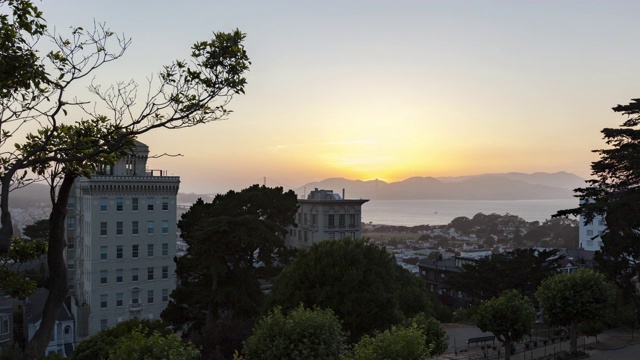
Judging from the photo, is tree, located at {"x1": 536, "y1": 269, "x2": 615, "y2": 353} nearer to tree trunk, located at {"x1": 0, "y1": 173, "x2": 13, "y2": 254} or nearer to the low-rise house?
tree trunk, located at {"x1": 0, "y1": 173, "x2": 13, "y2": 254}

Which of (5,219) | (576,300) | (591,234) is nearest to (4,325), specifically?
(5,219)

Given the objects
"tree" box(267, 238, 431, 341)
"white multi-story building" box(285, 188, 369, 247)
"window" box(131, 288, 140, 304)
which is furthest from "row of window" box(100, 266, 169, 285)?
"tree" box(267, 238, 431, 341)

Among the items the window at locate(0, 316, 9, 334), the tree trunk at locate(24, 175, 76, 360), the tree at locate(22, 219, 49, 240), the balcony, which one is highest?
the tree trunk at locate(24, 175, 76, 360)

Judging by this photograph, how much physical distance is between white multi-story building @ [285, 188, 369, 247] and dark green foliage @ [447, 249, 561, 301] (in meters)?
17.9

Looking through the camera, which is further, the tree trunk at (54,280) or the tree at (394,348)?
the tree at (394,348)

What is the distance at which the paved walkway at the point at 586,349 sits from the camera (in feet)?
108

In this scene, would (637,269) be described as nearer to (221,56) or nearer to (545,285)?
(545,285)

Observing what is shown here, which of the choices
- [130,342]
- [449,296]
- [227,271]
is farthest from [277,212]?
[449,296]

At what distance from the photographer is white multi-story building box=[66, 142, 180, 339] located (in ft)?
178

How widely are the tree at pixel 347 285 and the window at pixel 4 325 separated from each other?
28.2 metres

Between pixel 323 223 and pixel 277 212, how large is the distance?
1977 cm

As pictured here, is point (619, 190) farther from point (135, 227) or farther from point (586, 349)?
point (135, 227)

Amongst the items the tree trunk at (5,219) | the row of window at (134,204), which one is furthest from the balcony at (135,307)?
the tree trunk at (5,219)

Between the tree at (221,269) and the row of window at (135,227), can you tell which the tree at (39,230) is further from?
the tree at (221,269)
